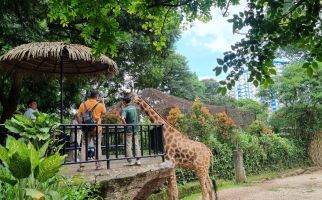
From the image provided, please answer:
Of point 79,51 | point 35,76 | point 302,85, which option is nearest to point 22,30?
point 35,76

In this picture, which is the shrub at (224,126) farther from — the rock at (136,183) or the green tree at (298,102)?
the green tree at (298,102)

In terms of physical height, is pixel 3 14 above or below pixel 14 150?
above

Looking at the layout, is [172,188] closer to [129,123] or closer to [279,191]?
[129,123]

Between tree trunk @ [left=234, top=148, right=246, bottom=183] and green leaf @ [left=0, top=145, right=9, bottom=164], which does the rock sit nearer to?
green leaf @ [left=0, top=145, right=9, bottom=164]

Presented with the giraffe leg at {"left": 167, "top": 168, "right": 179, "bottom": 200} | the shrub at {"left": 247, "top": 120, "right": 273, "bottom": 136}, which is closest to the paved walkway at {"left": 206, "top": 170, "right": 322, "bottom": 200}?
the giraffe leg at {"left": 167, "top": 168, "right": 179, "bottom": 200}

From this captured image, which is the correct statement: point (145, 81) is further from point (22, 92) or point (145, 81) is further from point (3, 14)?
point (3, 14)

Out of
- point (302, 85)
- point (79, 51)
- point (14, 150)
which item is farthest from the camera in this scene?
point (302, 85)

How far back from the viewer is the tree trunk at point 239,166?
16.8m

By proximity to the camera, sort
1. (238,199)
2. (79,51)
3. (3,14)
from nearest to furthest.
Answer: (79,51) → (3,14) → (238,199)

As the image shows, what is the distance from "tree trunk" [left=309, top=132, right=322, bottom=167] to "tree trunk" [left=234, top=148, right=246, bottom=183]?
7.67 metres

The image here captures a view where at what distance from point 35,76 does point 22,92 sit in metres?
5.00

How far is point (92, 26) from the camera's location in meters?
4.99

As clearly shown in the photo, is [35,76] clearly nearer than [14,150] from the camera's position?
No

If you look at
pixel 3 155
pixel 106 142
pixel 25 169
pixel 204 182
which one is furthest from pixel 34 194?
→ pixel 204 182
